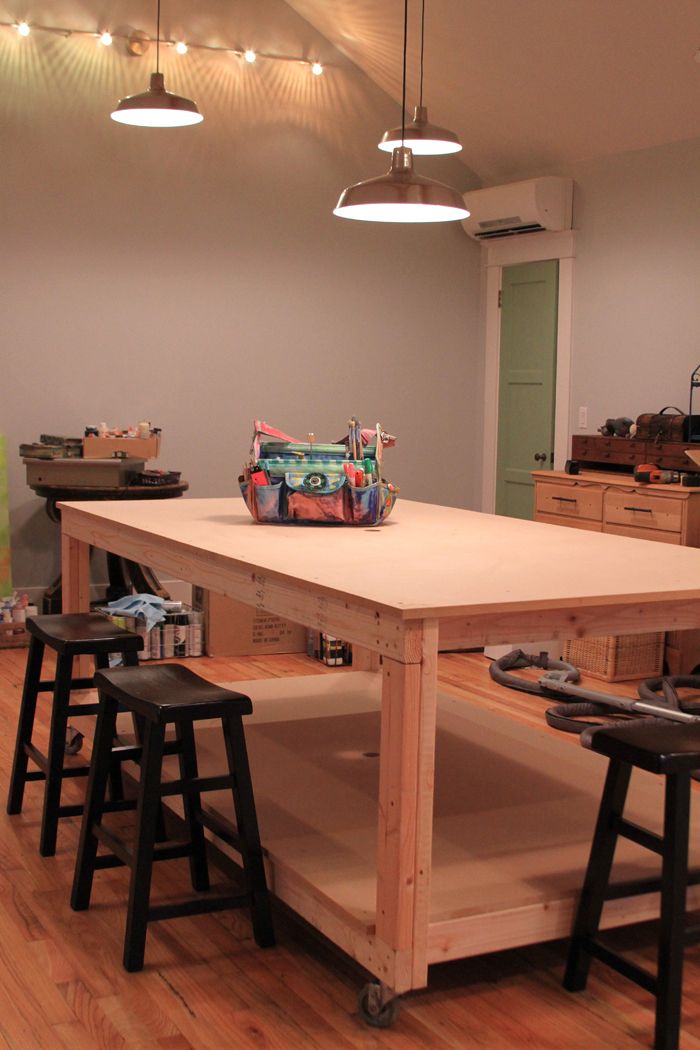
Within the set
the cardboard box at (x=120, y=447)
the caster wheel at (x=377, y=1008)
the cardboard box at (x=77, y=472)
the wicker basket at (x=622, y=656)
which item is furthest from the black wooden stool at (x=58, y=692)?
the wicker basket at (x=622, y=656)

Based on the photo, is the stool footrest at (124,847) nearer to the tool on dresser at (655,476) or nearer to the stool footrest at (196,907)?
the stool footrest at (196,907)

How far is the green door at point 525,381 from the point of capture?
7.15 metres

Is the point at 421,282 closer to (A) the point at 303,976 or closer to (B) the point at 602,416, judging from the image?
(B) the point at 602,416

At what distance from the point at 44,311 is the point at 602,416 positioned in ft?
10.1

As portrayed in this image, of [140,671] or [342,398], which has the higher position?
[342,398]

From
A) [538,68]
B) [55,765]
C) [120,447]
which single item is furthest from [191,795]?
[538,68]

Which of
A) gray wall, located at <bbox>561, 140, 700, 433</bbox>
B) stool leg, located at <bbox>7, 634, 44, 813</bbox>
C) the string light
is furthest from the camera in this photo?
the string light

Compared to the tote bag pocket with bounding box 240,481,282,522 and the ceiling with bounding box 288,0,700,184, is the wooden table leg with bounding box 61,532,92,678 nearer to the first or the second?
the tote bag pocket with bounding box 240,481,282,522

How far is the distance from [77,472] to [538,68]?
3063mm

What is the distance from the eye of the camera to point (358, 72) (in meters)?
7.31

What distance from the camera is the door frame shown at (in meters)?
6.96

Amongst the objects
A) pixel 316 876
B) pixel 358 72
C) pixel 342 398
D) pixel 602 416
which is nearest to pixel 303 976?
pixel 316 876

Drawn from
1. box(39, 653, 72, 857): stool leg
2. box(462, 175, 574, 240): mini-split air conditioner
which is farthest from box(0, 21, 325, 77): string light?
box(39, 653, 72, 857): stool leg

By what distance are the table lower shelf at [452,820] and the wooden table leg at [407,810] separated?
0.08m
